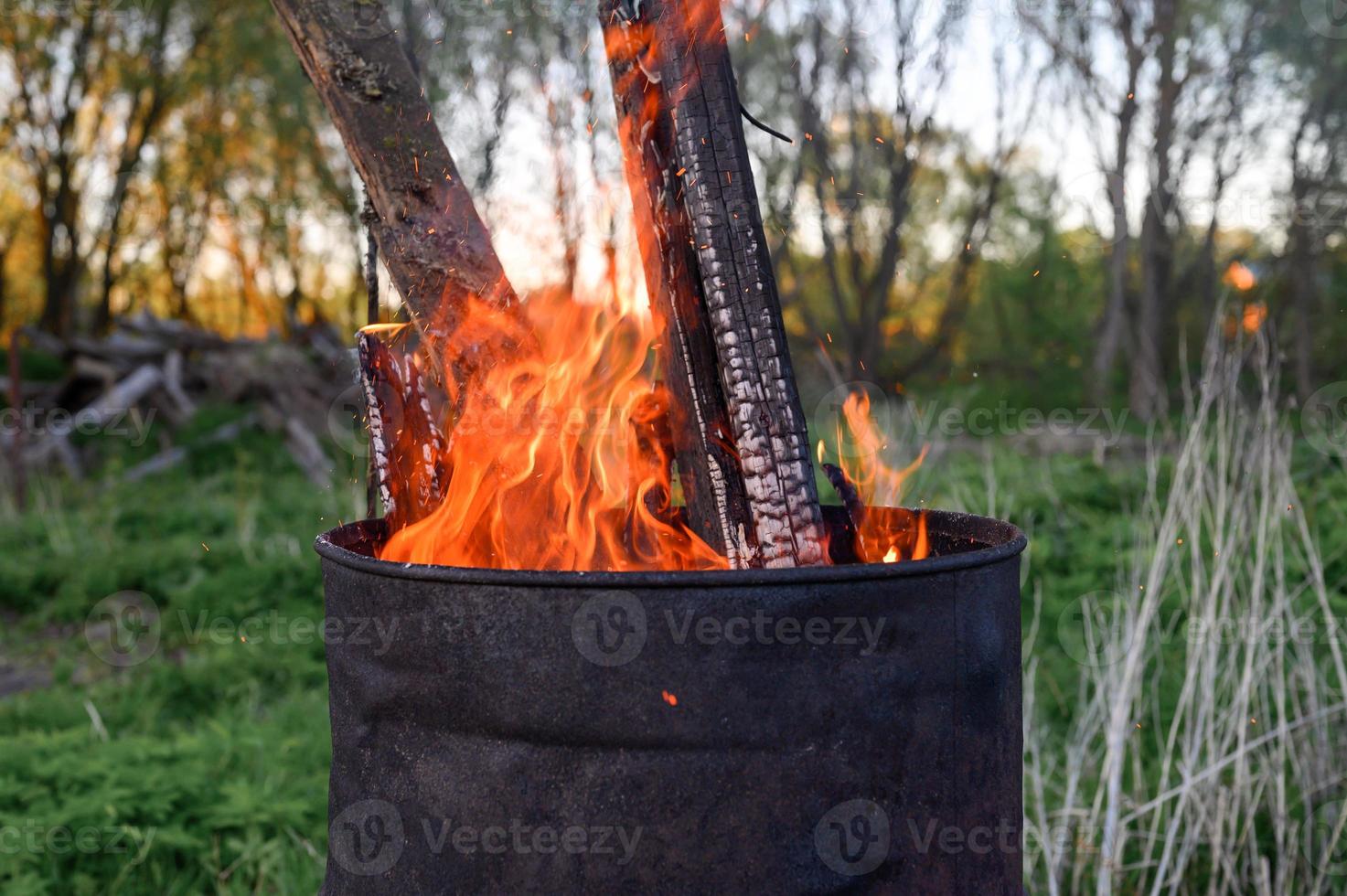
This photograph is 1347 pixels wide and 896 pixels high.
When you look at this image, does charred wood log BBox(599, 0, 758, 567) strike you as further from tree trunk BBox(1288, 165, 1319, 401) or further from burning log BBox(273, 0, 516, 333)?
tree trunk BBox(1288, 165, 1319, 401)

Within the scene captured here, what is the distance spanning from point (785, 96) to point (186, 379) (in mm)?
7082

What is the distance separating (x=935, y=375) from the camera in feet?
43.7

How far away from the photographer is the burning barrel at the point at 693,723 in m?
1.40

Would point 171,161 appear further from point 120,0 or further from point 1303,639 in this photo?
point 1303,639

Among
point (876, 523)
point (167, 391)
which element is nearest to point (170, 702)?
point (876, 523)

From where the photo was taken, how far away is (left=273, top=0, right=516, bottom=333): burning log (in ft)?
6.54

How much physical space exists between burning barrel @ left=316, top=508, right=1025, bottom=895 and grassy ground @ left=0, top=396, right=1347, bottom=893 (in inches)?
40.6

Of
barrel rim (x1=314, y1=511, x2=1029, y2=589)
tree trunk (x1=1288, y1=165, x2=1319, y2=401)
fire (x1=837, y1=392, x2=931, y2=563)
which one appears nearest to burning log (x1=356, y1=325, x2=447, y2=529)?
barrel rim (x1=314, y1=511, x2=1029, y2=589)

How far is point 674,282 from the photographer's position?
1.85m

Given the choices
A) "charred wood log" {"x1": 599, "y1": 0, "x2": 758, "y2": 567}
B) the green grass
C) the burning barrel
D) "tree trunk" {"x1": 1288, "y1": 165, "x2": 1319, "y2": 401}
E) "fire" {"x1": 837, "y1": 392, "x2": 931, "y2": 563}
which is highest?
"tree trunk" {"x1": 1288, "y1": 165, "x2": 1319, "y2": 401}

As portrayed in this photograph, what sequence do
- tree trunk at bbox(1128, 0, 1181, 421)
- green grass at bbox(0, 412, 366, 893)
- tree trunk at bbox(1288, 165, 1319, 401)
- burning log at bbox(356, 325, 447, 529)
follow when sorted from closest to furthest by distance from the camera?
burning log at bbox(356, 325, 447, 529), green grass at bbox(0, 412, 366, 893), tree trunk at bbox(1128, 0, 1181, 421), tree trunk at bbox(1288, 165, 1319, 401)

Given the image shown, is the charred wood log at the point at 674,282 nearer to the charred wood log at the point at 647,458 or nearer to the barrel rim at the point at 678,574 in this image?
the charred wood log at the point at 647,458

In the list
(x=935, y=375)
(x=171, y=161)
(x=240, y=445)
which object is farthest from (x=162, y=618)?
(x=171, y=161)

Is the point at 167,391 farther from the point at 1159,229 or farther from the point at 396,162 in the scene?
the point at 1159,229
